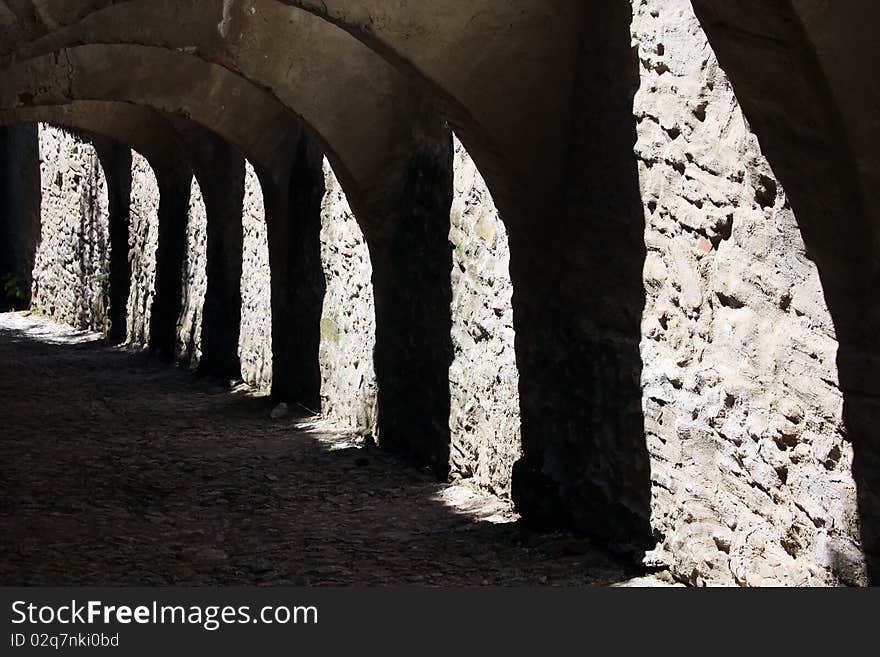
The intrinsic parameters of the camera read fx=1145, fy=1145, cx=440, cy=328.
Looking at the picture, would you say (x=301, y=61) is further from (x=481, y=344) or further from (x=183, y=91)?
(x=183, y=91)

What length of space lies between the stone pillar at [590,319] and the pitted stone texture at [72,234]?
10019mm

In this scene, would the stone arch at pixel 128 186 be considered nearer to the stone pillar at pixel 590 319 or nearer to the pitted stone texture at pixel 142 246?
the pitted stone texture at pixel 142 246

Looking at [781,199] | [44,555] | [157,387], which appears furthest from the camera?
[157,387]

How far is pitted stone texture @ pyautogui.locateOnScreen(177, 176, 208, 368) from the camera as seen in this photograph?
10.9 m

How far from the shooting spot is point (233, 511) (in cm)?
562

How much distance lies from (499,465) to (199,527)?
4.74 feet

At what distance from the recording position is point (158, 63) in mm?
8484

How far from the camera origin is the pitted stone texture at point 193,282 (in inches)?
428

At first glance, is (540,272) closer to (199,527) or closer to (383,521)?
(383,521)

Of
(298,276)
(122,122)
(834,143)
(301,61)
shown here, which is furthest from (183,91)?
(834,143)

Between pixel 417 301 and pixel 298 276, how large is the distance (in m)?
2.24

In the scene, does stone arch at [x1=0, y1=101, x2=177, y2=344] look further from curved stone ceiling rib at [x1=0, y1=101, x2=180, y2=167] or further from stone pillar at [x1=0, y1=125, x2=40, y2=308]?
stone pillar at [x1=0, y1=125, x2=40, y2=308]

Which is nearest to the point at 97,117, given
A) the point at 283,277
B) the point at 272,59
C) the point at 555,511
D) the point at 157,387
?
the point at 157,387

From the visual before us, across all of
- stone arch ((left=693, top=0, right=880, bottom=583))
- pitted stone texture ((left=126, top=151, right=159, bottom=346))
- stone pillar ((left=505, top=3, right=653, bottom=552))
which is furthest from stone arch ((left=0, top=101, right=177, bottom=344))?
stone arch ((left=693, top=0, right=880, bottom=583))
